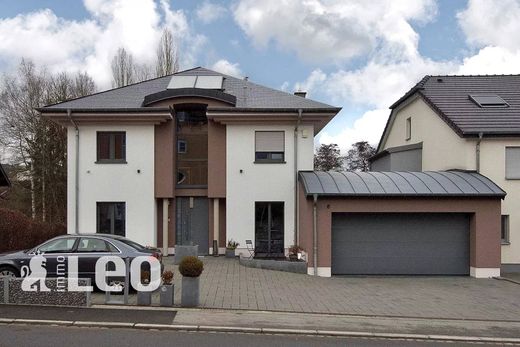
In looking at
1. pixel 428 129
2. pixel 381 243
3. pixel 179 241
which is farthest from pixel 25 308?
pixel 428 129

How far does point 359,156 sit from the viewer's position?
57.2 meters

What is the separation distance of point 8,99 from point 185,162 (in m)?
17.9

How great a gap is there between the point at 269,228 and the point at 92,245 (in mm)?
8748

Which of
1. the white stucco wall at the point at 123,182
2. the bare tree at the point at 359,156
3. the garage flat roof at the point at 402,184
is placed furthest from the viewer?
the bare tree at the point at 359,156

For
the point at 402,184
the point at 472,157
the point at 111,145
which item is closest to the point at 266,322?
the point at 402,184

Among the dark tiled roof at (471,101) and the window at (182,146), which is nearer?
the dark tiled roof at (471,101)

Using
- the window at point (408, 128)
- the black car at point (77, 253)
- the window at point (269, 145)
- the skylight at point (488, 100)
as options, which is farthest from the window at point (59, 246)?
the window at point (408, 128)

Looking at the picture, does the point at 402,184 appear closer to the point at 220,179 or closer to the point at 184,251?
the point at 220,179

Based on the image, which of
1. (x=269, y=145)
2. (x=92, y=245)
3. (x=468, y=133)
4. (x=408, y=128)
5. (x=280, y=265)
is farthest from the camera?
(x=408, y=128)

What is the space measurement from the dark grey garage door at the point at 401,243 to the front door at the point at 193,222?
19.1 ft

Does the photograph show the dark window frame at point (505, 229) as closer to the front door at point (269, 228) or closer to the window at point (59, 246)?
the front door at point (269, 228)

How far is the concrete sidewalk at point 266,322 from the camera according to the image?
8562mm

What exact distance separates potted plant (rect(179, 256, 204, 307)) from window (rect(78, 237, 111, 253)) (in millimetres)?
2578

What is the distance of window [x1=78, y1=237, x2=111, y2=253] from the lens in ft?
38.3
